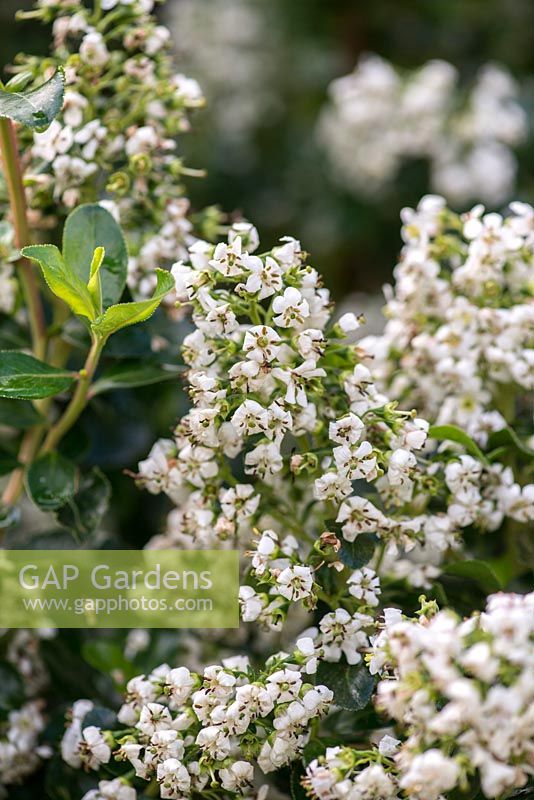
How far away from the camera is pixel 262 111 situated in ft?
6.77

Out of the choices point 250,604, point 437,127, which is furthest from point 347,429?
point 437,127

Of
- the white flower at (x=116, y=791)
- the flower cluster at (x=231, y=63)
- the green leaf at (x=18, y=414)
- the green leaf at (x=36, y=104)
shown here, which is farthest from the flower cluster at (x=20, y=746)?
the flower cluster at (x=231, y=63)

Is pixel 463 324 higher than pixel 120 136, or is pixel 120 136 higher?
pixel 120 136

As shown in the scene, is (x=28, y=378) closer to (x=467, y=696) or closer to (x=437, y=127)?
(x=467, y=696)

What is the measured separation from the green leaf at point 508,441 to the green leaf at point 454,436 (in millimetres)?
49

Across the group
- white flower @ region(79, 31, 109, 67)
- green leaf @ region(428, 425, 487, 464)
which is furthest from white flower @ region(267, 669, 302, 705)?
white flower @ region(79, 31, 109, 67)

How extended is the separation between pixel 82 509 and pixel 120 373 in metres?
0.12

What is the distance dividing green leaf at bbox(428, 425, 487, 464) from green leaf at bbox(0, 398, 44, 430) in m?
0.34

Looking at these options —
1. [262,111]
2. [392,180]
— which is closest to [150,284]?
[392,180]

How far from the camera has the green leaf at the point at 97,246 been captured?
2.47 feet

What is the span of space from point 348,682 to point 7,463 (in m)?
0.35

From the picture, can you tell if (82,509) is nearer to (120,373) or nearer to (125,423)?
(120,373)

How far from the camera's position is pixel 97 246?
758 millimetres

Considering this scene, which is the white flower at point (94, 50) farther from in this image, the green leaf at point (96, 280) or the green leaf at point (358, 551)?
the green leaf at point (358, 551)
